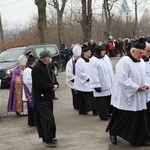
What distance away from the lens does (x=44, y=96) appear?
21.2 ft

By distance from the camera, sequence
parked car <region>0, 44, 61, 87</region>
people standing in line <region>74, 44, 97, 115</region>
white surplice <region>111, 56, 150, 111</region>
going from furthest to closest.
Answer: parked car <region>0, 44, 61, 87</region> → people standing in line <region>74, 44, 97, 115</region> → white surplice <region>111, 56, 150, 111</region>

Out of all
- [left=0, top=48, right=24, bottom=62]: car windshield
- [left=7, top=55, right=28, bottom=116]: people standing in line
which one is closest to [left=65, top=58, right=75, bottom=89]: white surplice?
[left=7, top=55, right=28, bottom=116]: people standing in line

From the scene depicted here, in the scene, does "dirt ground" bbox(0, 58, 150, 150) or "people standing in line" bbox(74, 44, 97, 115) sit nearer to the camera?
"dirt ground" bbox(0, 58, 150, 150)

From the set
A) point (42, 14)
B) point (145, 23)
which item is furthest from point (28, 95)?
point (145, 23)

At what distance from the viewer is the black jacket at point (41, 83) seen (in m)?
6.34

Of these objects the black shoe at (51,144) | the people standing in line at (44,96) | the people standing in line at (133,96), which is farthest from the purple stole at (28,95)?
the people standing in line at (133,96)

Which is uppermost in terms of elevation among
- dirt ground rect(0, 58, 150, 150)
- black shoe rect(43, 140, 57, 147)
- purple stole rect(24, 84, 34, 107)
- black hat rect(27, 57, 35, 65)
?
black hat rect(27, 57, 35, 65)

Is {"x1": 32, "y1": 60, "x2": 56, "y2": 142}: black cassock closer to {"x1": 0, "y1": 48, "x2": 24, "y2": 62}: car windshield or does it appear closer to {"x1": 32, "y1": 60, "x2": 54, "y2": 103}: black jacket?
{"x1": 32, "y1": 60, "x2": 54, "y2": 103}: black jacket

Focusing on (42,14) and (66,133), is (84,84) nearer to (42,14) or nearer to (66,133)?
(66,133)

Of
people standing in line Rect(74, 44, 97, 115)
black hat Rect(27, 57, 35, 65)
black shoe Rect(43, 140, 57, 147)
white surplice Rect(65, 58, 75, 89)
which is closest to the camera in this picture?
black shoe Rect(43, 140, 57, 147)

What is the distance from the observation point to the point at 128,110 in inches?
238

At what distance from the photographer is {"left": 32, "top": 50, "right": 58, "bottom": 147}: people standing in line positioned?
636cm

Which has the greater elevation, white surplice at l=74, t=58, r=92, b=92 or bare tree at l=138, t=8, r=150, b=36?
bare tree at l=138, t=8, r=150, b=36

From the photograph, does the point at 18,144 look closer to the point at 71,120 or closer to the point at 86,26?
the point at 71,120
